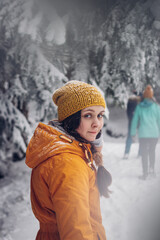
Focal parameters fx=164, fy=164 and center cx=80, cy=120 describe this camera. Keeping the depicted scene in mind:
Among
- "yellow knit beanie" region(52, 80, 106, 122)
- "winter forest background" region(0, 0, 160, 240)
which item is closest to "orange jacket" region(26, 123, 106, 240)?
"yellow knit beanie" region(52, 80, 106, 122)

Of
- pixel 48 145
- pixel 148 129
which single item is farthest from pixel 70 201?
pixel 148 129

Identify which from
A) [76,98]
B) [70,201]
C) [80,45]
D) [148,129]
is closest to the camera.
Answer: [70,201]

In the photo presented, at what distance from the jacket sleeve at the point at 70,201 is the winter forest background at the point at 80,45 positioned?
0.96 m

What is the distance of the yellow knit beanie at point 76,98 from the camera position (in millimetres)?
653

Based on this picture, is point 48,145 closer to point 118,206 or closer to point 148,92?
point 148,92

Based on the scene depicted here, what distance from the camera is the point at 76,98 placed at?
65 centimetres

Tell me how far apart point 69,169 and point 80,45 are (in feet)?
3.84

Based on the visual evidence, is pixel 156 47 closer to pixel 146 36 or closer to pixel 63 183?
pixel 146 36

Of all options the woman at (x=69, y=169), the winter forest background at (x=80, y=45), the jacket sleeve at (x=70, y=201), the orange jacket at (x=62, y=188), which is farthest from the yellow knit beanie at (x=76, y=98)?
the winter forest background at (x=80, y=45)

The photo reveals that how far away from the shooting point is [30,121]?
2.11 metres

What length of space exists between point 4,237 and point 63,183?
1.25 metres

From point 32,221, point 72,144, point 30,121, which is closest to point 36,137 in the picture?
point 72,144

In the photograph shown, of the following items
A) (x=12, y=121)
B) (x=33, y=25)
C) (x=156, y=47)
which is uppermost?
(x=33, y=25)

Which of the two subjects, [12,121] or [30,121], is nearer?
[12,121]
